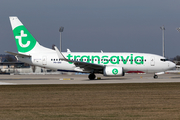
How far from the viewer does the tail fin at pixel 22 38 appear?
38.9 meters

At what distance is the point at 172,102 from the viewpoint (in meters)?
16.3

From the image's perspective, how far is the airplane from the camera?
125ft

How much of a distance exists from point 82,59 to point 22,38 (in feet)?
26.1

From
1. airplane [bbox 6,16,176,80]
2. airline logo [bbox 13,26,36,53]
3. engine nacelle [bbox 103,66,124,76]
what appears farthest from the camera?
airline logo [bbox 13,26,36,53]

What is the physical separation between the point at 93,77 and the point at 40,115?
2630 cm

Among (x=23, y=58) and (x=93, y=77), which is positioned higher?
(x=23, y=58)

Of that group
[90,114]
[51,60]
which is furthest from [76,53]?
[90,114]

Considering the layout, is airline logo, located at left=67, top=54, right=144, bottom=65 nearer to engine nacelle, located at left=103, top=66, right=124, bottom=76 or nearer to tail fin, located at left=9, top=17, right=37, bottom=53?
engine nacelle, located at left=103, top=66, right=124, bottom=76

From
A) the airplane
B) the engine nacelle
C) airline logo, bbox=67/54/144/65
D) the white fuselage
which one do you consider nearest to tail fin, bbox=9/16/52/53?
the airplane

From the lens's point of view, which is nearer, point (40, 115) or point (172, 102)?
point (40, 115)

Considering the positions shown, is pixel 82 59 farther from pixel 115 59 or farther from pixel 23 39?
pixel 23 39

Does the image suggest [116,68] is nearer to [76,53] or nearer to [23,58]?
[76,53]

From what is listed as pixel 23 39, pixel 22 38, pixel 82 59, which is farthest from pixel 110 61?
pixel 22 38

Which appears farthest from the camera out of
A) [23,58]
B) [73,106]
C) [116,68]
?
[23,58]
